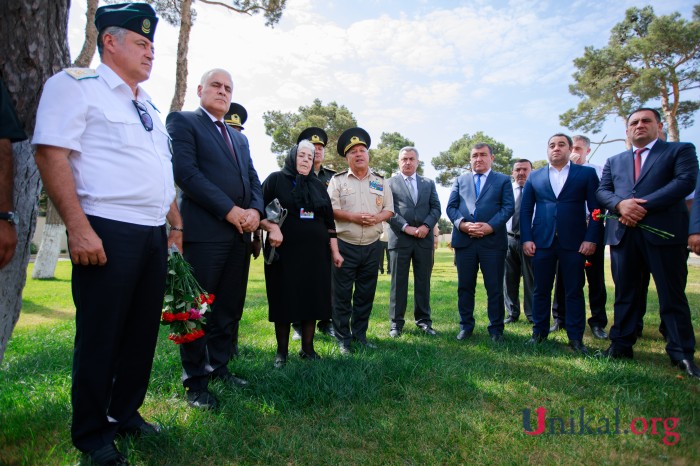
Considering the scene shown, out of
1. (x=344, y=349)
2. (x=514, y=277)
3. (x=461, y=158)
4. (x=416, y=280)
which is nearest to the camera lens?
(x=344, y=349)

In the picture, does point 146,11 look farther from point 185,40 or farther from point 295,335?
point 185,40

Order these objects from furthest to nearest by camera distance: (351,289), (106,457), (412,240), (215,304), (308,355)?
(412,240), (351,289), (308,355), (215,304), (106,457)

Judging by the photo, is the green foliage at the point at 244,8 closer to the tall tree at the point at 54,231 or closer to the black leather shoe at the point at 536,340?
the tall tree at the point at 54,231

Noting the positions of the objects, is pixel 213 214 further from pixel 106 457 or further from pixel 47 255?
pixel 47 255

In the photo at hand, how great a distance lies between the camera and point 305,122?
32375 mm

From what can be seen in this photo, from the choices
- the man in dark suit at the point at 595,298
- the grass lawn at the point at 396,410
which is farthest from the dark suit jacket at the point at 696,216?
the man in dark suit at the point at 595,298

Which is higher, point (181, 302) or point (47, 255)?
point (181, 302)

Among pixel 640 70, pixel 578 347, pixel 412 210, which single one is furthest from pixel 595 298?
pixel 640 70

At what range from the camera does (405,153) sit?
607 centimetres

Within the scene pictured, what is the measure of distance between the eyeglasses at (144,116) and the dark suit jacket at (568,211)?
418 cm

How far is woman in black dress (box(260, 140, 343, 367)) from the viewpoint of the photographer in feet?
13.0

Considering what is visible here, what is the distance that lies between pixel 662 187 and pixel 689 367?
1.66 metres

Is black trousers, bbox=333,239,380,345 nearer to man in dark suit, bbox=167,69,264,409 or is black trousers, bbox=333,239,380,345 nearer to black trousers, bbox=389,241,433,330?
black trousers, bbox=389,241,433,330

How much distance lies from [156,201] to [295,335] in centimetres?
352
